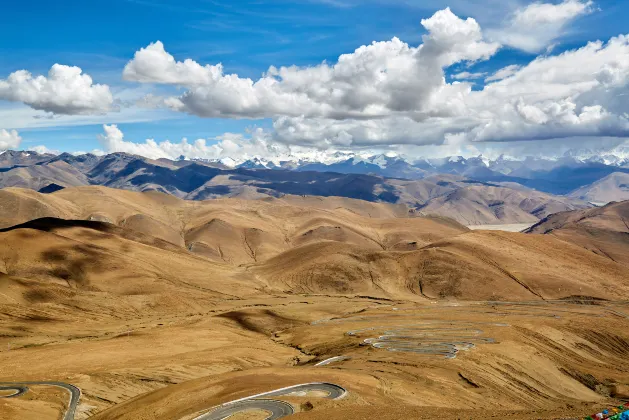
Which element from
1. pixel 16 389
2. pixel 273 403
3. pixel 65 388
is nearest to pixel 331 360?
pixel 273 403

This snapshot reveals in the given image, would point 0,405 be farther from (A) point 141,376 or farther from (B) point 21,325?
(B) point 21,325

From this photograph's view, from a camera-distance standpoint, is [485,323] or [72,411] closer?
[72,411]

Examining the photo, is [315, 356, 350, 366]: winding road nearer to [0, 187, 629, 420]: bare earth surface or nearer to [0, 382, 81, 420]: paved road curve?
[0, 187, 629, 420]: bare earth surface

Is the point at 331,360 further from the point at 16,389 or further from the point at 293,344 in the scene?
the point at 16,389

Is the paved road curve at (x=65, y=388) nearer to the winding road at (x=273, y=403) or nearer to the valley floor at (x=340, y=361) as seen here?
the valley floor at (x=340, y=361)

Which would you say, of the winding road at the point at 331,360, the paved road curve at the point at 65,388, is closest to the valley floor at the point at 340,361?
the winding road at the point at 331,360

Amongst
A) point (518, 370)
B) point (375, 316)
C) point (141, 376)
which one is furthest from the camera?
point (375, 316)

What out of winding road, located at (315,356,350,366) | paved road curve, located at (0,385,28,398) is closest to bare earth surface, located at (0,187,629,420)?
winding road, located at (315,356,350,366)

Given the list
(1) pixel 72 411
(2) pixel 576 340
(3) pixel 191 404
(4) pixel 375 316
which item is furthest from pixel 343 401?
(4) pixel 375 316
